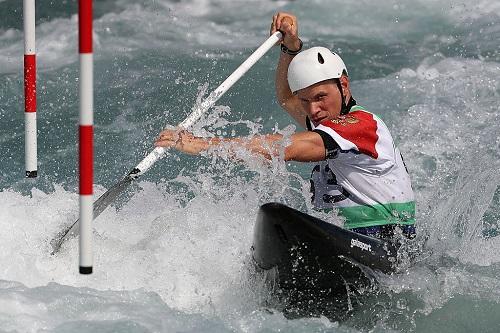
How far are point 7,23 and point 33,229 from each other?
6.25m

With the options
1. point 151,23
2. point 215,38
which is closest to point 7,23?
point 151,23

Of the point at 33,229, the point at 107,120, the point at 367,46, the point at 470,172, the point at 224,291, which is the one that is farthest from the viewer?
the point at 367,46

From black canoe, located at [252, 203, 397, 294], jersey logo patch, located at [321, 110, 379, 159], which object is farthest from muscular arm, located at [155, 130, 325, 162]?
black canoe, located at [252, 203, 397, 294]

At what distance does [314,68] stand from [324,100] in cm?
15

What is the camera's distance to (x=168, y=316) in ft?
13.4

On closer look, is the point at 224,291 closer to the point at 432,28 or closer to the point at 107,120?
the point at 107,120

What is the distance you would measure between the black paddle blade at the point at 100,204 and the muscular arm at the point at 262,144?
0.64 meters

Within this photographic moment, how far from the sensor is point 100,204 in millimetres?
4887

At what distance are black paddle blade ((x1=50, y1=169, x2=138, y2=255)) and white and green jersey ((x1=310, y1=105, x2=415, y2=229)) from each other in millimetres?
896

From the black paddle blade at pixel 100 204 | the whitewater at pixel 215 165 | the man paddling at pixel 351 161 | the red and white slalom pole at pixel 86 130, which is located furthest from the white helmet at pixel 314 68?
the red and white slalom pole at pixel 86 130

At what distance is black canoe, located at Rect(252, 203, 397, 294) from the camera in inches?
163

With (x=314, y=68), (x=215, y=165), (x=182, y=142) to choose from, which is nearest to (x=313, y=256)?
(x=182, y=142)

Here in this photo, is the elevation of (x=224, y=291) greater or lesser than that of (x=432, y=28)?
lesser

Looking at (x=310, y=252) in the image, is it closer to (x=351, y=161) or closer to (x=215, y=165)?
(x=351, y=161)
